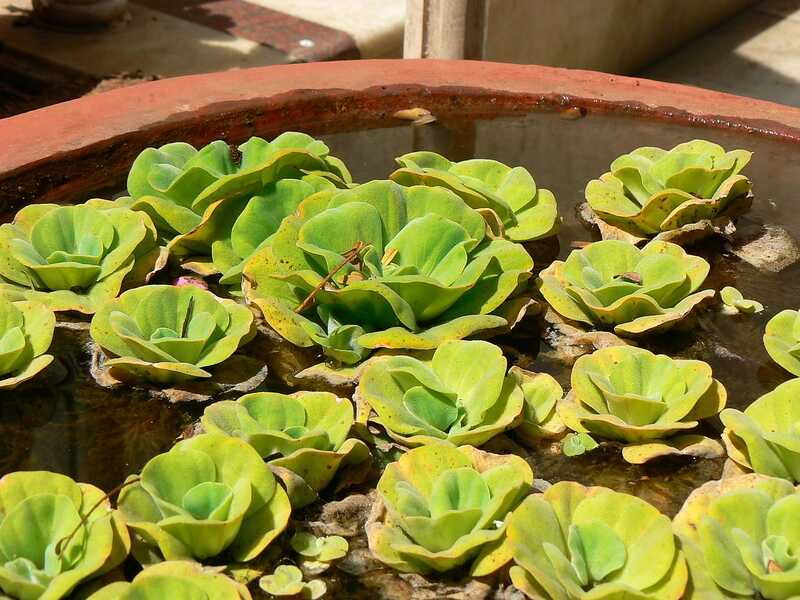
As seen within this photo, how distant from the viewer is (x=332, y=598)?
1.06 meters

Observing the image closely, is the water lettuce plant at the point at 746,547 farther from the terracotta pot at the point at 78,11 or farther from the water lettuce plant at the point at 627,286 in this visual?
the terracotta pot at the point at 78,11

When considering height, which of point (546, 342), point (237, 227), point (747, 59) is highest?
point (237, 227)

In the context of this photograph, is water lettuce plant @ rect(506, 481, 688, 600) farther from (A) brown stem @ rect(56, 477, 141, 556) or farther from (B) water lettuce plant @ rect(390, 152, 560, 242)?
(B) water lettuce plant @ rect(390, 152, 560, 242)

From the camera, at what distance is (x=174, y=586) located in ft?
3.08

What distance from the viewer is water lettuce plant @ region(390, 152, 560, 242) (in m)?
1.58

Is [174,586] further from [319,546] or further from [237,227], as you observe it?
[237,227]

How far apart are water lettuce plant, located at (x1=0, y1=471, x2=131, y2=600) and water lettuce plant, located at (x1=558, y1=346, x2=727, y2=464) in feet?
1.69

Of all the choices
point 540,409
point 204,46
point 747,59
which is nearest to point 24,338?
point 540,409

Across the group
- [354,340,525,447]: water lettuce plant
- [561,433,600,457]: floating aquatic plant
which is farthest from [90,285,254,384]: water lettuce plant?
[561,433,600,457]: floating aquatic plant

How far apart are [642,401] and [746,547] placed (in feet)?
0.77

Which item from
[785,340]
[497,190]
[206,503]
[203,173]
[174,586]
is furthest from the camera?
[497,190]

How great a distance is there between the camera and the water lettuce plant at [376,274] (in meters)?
1.33

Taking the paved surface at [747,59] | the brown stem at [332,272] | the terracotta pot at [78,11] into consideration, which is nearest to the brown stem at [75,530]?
the brown stem at [332,272]

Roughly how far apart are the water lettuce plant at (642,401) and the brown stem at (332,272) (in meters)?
0.30
